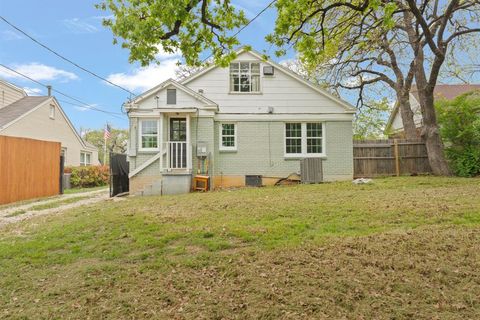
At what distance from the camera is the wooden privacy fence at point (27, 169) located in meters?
10.8

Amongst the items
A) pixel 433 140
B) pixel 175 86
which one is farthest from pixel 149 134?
pixel 433 140

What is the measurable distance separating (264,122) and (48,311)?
11.5m

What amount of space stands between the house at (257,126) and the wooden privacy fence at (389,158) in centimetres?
94

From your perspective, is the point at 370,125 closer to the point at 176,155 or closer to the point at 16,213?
the point at 176,155

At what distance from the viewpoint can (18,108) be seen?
62.7ft

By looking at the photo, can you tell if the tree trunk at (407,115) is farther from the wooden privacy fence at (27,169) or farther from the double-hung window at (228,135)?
the wooden privacy fence at (27,169)

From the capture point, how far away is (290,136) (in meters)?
13.9

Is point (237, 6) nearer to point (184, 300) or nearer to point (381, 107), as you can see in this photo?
point (184, 300)

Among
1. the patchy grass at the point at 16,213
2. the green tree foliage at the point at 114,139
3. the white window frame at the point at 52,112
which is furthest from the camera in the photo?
the green tree foliage at the point at 114,139

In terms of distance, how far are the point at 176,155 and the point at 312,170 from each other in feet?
17.6

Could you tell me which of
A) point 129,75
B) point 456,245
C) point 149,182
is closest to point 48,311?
point 456,245

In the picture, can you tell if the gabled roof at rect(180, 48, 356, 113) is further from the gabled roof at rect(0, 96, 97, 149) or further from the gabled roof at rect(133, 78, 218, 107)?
the gabled roof at rect(0, 96, 97, 149)

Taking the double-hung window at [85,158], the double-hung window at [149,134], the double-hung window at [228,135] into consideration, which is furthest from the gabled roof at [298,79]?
the double-hung window at [85,158]

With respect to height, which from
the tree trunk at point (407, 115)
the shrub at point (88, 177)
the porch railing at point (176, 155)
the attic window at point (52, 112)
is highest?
the attic window at point (52, 112)
